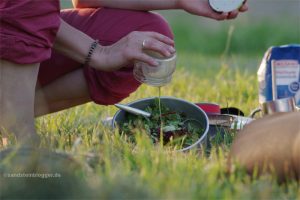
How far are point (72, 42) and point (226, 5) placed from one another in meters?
0.59

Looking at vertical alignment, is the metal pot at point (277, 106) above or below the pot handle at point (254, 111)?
below

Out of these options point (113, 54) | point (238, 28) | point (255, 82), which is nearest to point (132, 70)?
point (113, 54)

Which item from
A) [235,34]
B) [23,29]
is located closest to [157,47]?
[23,29]

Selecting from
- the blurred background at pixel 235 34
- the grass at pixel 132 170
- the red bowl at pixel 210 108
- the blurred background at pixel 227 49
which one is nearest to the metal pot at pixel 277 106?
the grass at pixel 132 170

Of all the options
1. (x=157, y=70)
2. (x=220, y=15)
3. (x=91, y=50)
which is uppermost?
(x=220, y=15)

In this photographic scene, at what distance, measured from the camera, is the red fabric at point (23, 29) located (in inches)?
101

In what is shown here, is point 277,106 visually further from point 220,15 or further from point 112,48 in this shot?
point 112,48

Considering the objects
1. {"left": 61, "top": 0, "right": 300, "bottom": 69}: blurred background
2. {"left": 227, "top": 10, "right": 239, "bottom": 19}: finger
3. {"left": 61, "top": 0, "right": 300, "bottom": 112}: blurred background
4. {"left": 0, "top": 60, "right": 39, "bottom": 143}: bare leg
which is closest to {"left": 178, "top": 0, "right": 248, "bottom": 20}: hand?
{"left": 227, "top": 10, "right": 239, "bottom": 19}: finger

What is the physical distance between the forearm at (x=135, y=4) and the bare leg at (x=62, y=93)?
279 mm

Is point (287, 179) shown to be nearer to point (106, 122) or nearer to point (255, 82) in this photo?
point (106, 122)

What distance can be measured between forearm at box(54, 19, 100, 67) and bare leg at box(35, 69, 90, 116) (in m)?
0.17

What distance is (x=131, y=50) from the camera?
8.85 ft

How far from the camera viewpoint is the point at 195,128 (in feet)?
9.42

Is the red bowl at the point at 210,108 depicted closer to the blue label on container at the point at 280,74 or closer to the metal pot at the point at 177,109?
the metal pot at the point at 177,109
